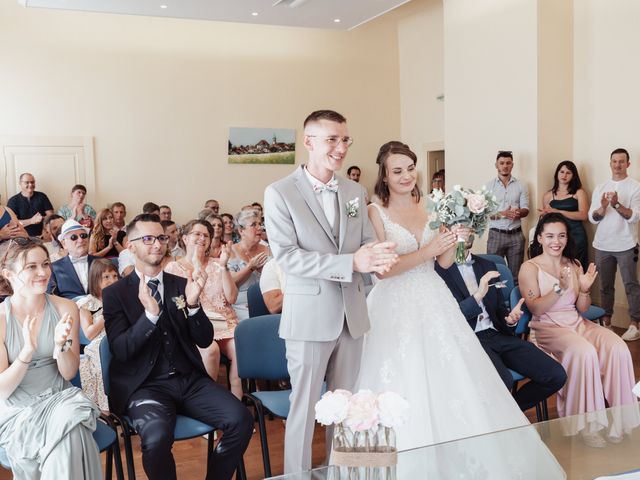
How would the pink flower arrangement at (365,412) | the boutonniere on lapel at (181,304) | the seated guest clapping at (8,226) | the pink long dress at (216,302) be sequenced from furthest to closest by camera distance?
1. the seated guest clapping at (8,226)
2. the pink long dress at (216,302)
3. the boutonniere on lapel at (181,304)
4. the pink flower arrangement at (365,412)

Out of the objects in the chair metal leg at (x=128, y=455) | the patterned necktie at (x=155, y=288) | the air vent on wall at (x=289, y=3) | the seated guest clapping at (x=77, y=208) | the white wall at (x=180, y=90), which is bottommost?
the chair metal leg at (x=128, y=455)

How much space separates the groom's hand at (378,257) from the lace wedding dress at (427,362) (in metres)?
0.69

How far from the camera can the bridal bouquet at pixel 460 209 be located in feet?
11.7

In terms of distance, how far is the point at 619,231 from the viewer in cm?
755

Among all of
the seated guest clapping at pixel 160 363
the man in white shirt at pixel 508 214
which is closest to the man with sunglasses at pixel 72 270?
the seated guest clapping at pixel 160 363

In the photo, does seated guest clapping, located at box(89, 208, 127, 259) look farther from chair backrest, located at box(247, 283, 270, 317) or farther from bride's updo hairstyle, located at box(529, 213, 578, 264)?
bride's updo hairstyle, located at box(529, 213, 578, 264)

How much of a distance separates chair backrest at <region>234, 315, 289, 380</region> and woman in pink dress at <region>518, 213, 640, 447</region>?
5.78 ft

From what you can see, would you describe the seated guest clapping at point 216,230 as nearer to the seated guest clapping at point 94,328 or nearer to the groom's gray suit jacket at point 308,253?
the seated guest clapping at point 94,328

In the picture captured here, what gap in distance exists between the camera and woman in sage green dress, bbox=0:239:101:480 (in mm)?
2924

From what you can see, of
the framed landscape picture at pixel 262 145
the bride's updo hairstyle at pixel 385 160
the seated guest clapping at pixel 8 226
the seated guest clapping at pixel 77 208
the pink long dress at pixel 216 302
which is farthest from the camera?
the framed landscape picture at pixel 262 145

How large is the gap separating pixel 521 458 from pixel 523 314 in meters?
2.68

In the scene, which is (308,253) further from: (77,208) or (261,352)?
(77,208)

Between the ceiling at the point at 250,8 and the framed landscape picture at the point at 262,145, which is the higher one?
the ceiling at the point at 250,8

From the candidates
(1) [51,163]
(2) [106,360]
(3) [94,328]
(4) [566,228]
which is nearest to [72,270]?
(3) [94,328]
